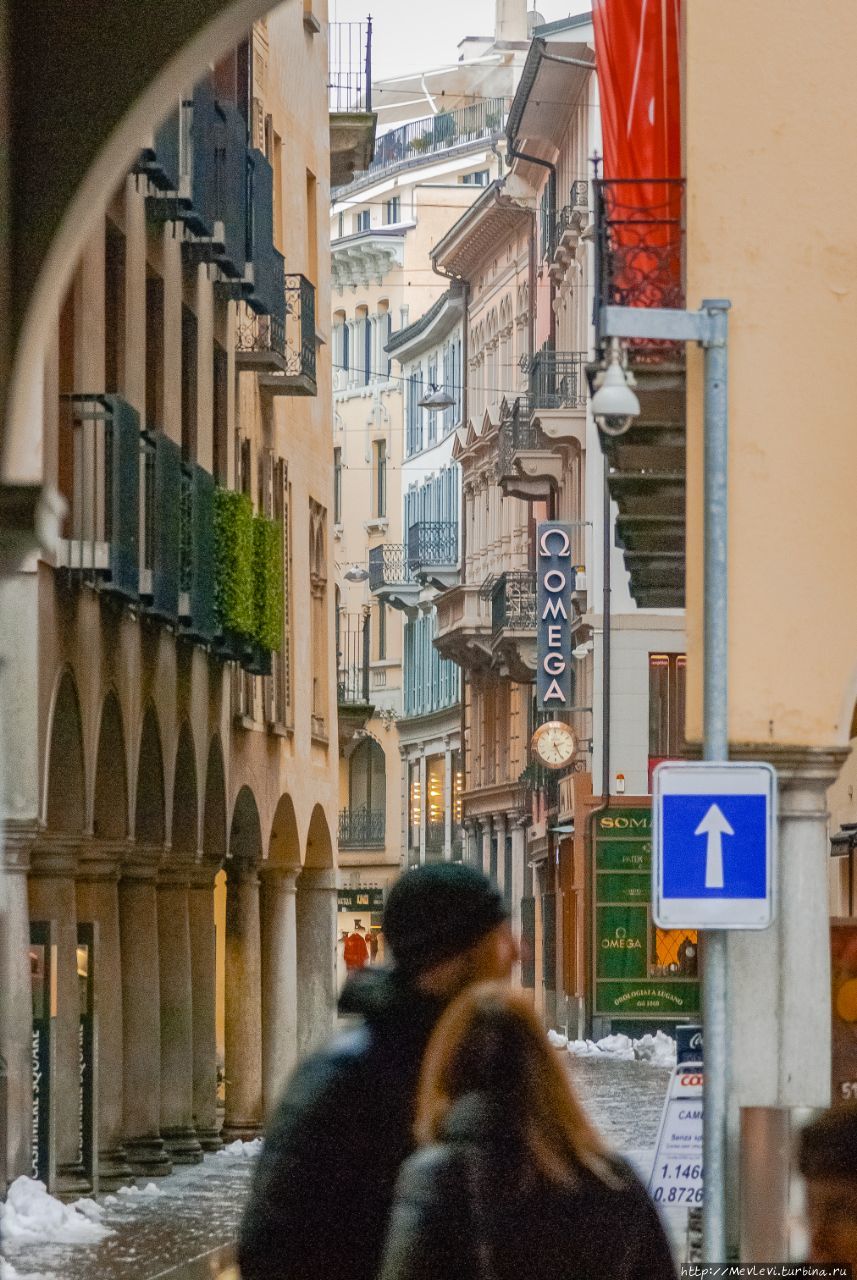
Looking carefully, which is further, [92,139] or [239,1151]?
[239,1151]

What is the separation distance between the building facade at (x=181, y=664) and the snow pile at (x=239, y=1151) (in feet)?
0.68

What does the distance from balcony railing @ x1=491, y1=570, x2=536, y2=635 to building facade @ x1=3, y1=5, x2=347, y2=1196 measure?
21257 millimetres

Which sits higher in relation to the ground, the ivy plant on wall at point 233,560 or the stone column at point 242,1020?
the ivy plant on wall at point 233,560

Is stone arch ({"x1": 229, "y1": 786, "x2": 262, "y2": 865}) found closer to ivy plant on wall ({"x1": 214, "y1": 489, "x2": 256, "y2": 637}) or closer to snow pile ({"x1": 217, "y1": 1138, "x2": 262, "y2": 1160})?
snow pile ({"x1": 217, "y1": 1138, "x2": 262, "y2": 1160})

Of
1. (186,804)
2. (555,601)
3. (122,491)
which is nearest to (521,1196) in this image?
(122,491)

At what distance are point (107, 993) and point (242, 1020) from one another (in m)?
6.57

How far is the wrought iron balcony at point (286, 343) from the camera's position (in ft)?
97.5

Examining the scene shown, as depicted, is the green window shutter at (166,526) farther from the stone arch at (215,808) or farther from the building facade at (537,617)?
the building facade at (537,617)

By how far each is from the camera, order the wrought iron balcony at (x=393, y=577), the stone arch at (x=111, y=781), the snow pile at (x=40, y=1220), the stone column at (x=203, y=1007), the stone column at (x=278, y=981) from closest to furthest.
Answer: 1. the snow pile at (x=40, y=1220)
2. the stone arch at (x=111, y=781)
3. the stone column at (x=203, y=1007)
4. the stone column at (x=278, y=981)
5. the wrought iron balcony at (x=393, y=577)

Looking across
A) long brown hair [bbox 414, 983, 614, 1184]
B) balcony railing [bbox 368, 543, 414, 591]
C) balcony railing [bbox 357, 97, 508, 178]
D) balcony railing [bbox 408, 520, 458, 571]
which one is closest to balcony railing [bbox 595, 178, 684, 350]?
long brown hair [bbox 414, 983, 614, 1184]

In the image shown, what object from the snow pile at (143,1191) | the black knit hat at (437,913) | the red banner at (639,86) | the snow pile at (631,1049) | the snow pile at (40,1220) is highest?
the red banner at (639,86)

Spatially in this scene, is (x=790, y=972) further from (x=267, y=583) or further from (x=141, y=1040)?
(x=267, y=583)

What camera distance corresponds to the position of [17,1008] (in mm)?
19594

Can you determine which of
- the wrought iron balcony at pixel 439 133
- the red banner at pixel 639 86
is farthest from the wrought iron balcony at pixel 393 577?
the red banner at pixel 639 86
